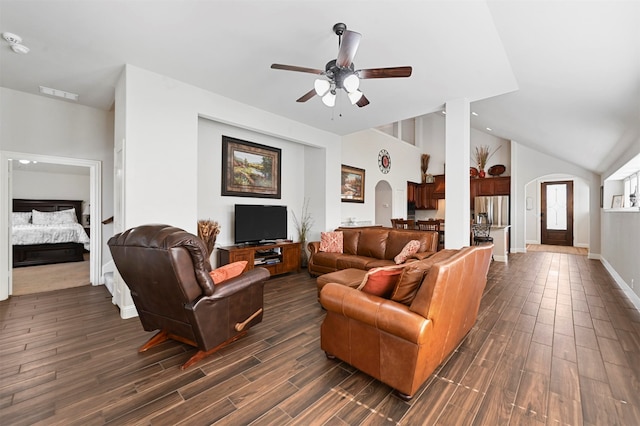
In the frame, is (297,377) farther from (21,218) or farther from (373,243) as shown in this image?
(21,218)

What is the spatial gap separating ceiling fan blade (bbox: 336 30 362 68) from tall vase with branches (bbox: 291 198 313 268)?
3721 millimetres

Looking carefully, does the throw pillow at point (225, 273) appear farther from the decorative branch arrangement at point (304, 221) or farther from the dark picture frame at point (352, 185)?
the dark picture frame at point (352, 185)

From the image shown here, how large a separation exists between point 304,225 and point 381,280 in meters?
3.82

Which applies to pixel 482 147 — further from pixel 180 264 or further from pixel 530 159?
pixel 180 264

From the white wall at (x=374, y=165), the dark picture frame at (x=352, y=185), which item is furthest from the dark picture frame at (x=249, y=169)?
the white wall at (x=374, y=165)

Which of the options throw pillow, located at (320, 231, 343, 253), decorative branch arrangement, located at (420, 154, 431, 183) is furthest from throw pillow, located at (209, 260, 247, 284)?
decorative branch arrangement, located at (420, 154, 431, 183)

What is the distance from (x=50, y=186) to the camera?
6.79m

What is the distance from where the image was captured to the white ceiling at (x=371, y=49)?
6.92 ft

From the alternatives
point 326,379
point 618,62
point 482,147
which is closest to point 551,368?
point 326,379

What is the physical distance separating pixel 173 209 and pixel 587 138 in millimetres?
6287

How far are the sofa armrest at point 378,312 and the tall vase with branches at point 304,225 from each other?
356 cm

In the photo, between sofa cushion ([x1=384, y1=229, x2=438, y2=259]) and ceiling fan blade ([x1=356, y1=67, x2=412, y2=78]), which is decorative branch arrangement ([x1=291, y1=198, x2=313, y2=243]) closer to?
sofa cushion ([x1=384, y1=229, x2=438, y2=259])

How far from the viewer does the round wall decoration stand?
801cm

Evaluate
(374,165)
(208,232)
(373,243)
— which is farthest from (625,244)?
(208,232)
